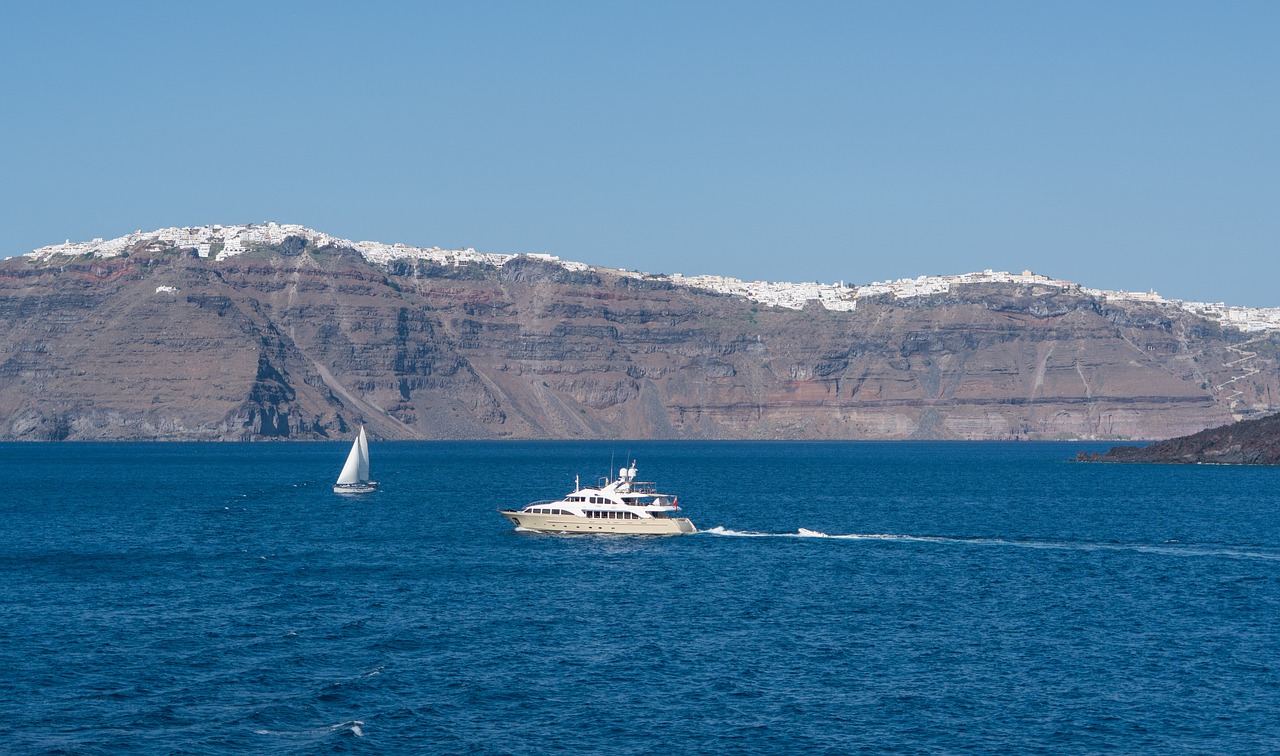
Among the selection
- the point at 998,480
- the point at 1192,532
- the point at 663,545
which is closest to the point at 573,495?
the point at 663,545

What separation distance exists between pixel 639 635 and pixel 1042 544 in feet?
122

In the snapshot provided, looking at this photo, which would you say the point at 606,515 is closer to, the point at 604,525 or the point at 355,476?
the point at 604,525

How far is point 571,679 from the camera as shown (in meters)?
46.0

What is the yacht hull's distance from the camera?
282 feet

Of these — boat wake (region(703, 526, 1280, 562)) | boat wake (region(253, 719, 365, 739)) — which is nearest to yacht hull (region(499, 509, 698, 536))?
boat wake (region(703, 526, 1280, 562))

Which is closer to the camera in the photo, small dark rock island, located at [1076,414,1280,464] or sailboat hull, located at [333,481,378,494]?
sailboat hull, located at [333,481,378,494]

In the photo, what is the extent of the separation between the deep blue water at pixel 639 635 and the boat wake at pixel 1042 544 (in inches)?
15.5

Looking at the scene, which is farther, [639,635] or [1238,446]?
[1238,446]

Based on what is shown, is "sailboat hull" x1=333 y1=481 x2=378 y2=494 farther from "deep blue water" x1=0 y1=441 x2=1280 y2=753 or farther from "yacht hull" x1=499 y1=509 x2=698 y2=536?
"yacht hull" x1=499 y1=509 x2=698 y2=536

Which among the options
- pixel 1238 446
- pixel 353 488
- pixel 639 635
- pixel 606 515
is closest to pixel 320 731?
pixel 639 635

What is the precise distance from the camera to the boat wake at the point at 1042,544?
78.8 meters

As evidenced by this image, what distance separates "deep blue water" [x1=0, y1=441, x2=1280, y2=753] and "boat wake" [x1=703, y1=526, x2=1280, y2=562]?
1.29 ft

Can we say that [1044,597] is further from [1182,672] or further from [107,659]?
[107,659]

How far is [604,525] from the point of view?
8638 cm
